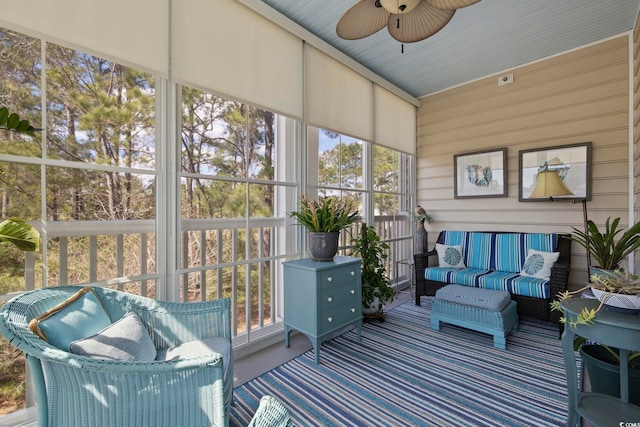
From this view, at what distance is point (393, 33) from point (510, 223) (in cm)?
301

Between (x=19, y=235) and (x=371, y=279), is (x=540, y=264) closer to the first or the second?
(x=371, y=279)

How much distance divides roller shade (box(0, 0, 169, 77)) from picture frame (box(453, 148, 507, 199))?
376 centimetres

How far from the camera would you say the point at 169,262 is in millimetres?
1952

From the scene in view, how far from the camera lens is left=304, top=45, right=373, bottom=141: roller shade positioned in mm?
2902

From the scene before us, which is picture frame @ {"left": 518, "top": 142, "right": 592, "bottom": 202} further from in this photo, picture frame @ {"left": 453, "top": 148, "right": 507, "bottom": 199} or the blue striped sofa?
the blue striped sofa

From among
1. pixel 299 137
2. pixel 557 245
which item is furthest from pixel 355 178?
pixel 557 245

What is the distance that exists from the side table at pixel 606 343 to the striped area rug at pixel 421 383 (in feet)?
0.92

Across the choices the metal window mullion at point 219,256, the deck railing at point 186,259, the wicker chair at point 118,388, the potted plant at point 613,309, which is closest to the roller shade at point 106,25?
the deck railing at point 186,259

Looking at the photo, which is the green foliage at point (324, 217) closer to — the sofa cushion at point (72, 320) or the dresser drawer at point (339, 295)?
the dresser drawer at point (339, 295)

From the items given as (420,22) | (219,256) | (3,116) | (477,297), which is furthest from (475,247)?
Answer: (3,116)

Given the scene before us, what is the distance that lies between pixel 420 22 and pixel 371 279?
2287mm

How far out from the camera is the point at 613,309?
1.32 meters

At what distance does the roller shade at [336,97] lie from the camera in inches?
114

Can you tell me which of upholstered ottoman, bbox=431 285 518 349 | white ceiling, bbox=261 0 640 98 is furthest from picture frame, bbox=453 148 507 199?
upholstered ottoman, bbox=431 285 518 349
